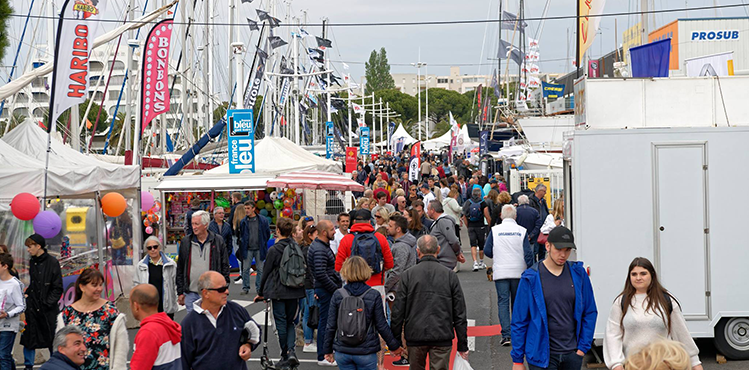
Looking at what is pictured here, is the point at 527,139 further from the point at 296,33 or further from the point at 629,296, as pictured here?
the point at 629,296

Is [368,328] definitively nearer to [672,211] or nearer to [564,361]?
[564,361]

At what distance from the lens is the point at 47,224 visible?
10.0m

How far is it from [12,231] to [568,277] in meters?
7.36

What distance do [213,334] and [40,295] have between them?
3819mm

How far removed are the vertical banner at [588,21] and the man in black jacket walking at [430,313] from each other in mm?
8165

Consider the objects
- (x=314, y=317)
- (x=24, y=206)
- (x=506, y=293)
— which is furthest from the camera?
(x=506, y=293)

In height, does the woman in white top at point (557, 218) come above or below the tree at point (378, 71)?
below

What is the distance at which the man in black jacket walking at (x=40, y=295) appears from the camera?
332 inches

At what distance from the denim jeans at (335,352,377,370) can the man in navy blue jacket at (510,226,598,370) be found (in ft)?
4.40

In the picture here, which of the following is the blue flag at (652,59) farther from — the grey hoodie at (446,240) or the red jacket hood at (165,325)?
the red jacket hood at (165,325)

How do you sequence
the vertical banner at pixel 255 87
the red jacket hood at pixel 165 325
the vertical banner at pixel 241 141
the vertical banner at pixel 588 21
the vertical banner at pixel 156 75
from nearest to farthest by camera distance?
the red jacket hood at pixel 165 325 → the vertical banner at pixel 588 21 → the vertical banner at pixel 156 75 → the vertical banner at pixel 241 141 → the vertical banner at pixel 255 87

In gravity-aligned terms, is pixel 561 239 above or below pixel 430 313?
above

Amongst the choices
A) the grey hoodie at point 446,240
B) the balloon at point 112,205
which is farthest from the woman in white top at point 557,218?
the balloon at point 112,205

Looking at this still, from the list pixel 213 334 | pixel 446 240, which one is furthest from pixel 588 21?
pixel 213 334
